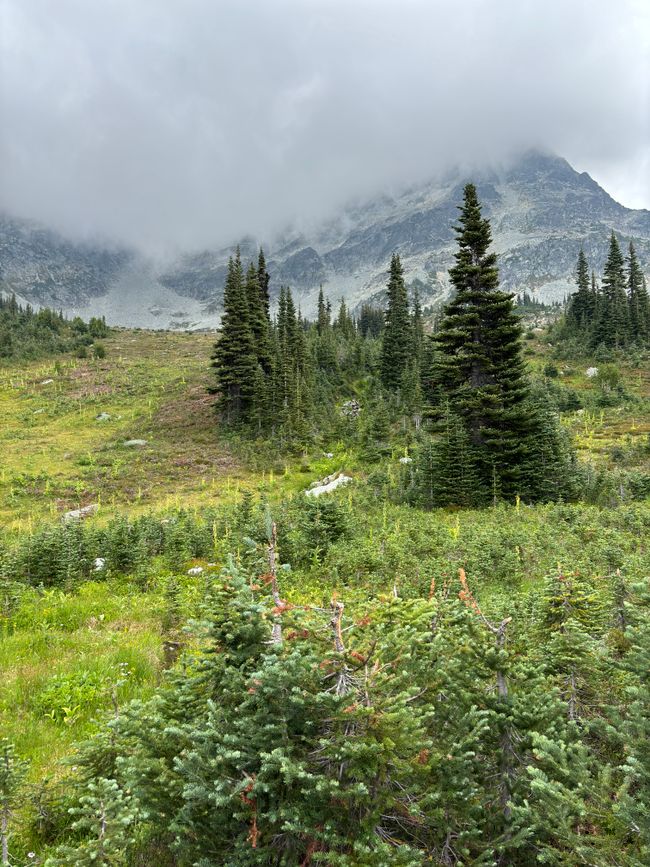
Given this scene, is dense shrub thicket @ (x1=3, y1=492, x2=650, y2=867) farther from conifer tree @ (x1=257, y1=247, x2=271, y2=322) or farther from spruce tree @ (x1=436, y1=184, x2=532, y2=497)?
conifer tree @ (x1=257, y1=247, x2=271, y2=322)

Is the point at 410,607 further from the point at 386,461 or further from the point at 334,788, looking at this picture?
the point at 386,461

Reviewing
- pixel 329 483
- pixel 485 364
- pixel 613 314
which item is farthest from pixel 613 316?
pixel 329 483

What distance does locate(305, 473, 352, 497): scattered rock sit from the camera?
27.0 metres

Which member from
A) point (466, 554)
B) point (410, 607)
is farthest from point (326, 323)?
point (410, 607)

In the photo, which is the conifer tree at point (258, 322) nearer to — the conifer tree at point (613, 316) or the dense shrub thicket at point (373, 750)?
the dense shrub thicket at point (373, 750)

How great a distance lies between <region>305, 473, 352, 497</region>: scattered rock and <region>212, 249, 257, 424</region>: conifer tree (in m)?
16.2

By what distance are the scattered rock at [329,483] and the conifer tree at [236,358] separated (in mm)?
16155

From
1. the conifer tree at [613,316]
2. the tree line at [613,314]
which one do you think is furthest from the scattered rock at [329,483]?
the conifer tree at [613,316]

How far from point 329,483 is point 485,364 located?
11.5m

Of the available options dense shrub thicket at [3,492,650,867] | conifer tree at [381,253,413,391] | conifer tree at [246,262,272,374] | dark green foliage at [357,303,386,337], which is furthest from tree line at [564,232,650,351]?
dense shrub thicket at [3,492,650,867]

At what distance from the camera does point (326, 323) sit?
259 ft

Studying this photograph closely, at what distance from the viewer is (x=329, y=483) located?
2881 centimetres

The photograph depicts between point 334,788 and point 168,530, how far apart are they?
48.1 feet

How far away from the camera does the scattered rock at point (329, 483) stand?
2700cm
